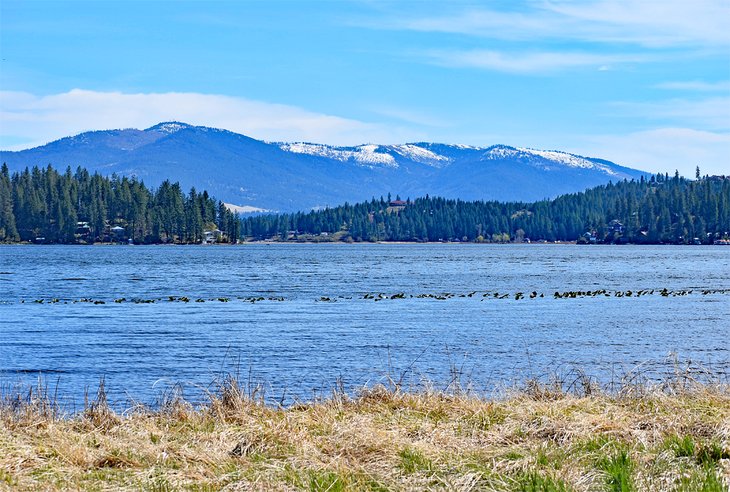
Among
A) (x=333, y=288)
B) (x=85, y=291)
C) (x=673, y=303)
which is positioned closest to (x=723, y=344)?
(x=673, y=303)

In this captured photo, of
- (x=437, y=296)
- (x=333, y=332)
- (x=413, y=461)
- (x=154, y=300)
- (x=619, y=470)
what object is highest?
Answer: (x=619, y=470)

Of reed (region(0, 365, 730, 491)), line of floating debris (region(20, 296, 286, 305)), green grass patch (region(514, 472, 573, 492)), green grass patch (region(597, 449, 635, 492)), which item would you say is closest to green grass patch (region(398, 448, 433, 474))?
reed (region(0, 365, 730, 491))

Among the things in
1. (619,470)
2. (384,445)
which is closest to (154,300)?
(384,445)

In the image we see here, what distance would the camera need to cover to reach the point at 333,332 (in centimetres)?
4191

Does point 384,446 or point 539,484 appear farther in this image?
point 384,446

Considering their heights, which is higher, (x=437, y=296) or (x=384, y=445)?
(x=384, y=445)

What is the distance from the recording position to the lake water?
2902 cm

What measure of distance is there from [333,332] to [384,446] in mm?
30106

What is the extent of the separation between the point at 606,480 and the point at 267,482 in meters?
3.89

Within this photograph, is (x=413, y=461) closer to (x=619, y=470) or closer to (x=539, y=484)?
(x=539, y=484)

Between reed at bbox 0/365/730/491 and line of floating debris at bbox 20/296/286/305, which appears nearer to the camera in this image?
reed at bbox 0/365/730/491

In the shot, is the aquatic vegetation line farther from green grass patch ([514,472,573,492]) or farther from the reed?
green grass patch ([514,472,573,492])

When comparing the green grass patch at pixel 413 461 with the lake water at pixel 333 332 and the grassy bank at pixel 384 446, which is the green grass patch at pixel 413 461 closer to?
the grassy bank at pixel 384 446

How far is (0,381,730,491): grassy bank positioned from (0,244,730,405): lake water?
21.3 ft
